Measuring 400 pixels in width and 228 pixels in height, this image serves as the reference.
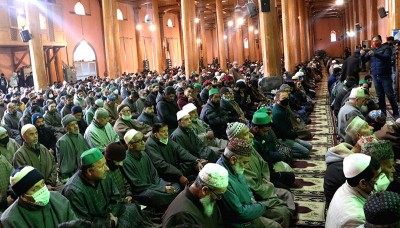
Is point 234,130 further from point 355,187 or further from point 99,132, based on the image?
point 99,132

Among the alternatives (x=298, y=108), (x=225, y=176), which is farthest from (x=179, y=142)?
Answer: (x=298, y=108)

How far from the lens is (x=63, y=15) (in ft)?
65.1

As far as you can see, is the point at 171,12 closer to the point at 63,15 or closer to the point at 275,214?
the point at 63,15

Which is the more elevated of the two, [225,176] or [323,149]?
[225,176]

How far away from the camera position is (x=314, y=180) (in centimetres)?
523

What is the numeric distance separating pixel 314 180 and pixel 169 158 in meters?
1.82

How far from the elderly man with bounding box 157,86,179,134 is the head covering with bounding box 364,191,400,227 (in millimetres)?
5413

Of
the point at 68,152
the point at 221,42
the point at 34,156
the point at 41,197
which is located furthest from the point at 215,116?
the point at 221,42

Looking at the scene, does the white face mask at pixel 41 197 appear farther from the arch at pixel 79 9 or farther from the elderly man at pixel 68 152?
the arch at pixel 79 9

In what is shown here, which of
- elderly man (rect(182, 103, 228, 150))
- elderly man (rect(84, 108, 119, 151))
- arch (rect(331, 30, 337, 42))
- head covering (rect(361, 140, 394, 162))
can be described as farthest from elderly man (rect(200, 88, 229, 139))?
arch (rect(331, 30, 337, 42))

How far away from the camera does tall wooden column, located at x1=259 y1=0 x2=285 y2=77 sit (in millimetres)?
10625

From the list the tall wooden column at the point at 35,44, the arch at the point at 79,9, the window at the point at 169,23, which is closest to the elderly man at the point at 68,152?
the tall wooden column at the point at 35,44

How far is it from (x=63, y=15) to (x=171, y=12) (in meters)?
11.4

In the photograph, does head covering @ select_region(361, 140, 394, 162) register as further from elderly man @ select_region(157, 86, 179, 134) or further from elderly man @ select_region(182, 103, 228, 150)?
elderly man @ select_region(157, 86, 179, 134)
